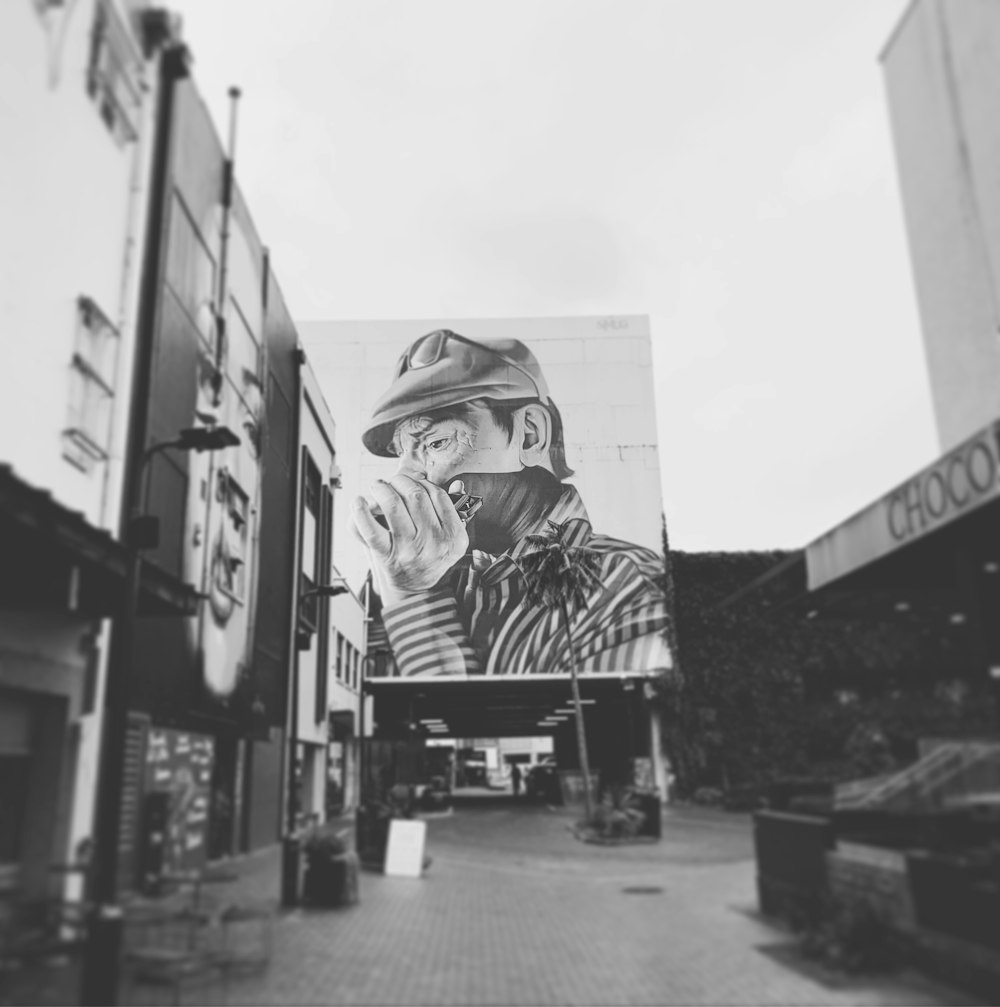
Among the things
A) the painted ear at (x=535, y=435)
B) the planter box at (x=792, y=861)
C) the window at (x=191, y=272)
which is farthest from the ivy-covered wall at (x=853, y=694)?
the painted ear at (x=535, y=435)

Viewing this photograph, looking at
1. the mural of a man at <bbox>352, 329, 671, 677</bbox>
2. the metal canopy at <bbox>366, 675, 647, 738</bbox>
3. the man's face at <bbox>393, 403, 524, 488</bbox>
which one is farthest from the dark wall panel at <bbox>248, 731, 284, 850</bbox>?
the man's face at <bbox>393, 403, 524, 488</bbox>

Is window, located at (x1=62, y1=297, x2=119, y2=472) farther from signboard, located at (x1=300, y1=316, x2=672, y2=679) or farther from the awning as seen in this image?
signboard, located at (x1=300, y1=316, x2=672, y2=679)

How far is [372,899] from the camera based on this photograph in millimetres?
15750

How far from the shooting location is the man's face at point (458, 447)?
57.1 meters

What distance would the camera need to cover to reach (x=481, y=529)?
55.9m

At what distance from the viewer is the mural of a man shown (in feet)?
171

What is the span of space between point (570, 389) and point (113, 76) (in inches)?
1728

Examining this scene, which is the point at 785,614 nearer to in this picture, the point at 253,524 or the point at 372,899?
the point at 372,899

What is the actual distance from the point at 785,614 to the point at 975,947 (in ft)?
20.7

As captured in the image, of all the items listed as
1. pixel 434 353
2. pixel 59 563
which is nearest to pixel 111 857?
pixel 59 563

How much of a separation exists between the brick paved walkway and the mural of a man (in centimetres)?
3049

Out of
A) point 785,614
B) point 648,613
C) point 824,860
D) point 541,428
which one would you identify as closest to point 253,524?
point 785,614

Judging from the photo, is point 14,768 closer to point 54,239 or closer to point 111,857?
point 111,857

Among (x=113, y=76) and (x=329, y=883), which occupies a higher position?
(x=113, y=76)
